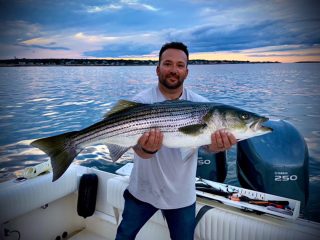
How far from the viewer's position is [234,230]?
299 centimetres

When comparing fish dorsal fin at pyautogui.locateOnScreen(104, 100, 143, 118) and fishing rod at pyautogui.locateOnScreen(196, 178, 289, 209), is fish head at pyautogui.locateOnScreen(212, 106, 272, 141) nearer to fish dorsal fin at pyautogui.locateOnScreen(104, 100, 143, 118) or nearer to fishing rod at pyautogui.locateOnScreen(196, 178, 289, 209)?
fish dorsal fin at pyautogui.locateOnScreen(104, 100, 143, 118)

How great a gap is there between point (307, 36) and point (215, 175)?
1776cm

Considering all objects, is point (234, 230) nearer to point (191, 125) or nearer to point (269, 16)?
point (191, 125)

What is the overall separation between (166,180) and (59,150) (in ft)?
3.84

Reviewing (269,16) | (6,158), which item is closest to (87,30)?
(269,16)

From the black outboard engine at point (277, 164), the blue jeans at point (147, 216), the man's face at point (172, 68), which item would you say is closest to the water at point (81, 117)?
the black outboard engine at point (277, 164)

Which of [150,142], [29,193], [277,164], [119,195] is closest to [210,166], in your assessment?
[277,164]

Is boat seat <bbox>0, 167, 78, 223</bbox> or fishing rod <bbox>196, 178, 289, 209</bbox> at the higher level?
fishing rod <bbox>196, 178, 289, 209</bbox>

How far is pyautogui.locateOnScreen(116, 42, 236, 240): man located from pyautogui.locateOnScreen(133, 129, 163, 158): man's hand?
0.08ft

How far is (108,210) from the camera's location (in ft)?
14.4

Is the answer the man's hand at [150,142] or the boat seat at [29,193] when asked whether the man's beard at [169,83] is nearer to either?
the man's hand at [150,142]

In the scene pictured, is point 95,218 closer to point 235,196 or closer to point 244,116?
point 235,196

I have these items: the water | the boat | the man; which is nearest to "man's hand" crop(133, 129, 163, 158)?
the man

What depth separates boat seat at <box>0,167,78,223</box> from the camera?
3.41 meters
